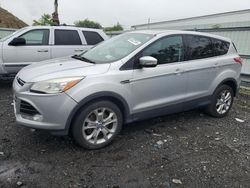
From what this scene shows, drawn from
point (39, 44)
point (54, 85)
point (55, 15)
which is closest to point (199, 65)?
point (54, 85)

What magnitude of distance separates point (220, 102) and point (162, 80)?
70.5 inches

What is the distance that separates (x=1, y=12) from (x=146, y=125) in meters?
31.7

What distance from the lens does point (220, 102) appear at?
5.10 metres

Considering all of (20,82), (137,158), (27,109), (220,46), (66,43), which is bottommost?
(137,158)

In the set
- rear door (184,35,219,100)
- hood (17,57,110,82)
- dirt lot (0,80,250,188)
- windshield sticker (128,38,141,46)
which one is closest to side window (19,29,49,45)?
dirt lot (0,80,250,188)

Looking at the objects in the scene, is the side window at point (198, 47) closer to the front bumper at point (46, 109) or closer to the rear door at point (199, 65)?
the rear door at point (199, 65)

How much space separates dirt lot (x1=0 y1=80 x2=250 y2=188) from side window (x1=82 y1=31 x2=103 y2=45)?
386 cm

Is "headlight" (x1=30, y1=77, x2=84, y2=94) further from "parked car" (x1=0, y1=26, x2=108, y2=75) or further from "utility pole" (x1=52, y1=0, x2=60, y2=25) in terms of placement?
"utility pole" (x1=52, y1=0, x2=60, y2=25)

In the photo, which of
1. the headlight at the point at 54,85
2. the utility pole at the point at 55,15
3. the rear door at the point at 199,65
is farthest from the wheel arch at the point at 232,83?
the utility pole at the point at 55,15

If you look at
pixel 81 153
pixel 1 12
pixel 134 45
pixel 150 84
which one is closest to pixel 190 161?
pixel 150 84

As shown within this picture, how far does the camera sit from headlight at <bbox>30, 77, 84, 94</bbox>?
10.4 feet

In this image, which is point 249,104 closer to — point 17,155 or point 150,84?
point 150,84

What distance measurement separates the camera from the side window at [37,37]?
697 cm

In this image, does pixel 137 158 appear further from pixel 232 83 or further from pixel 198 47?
pixel 232 83
